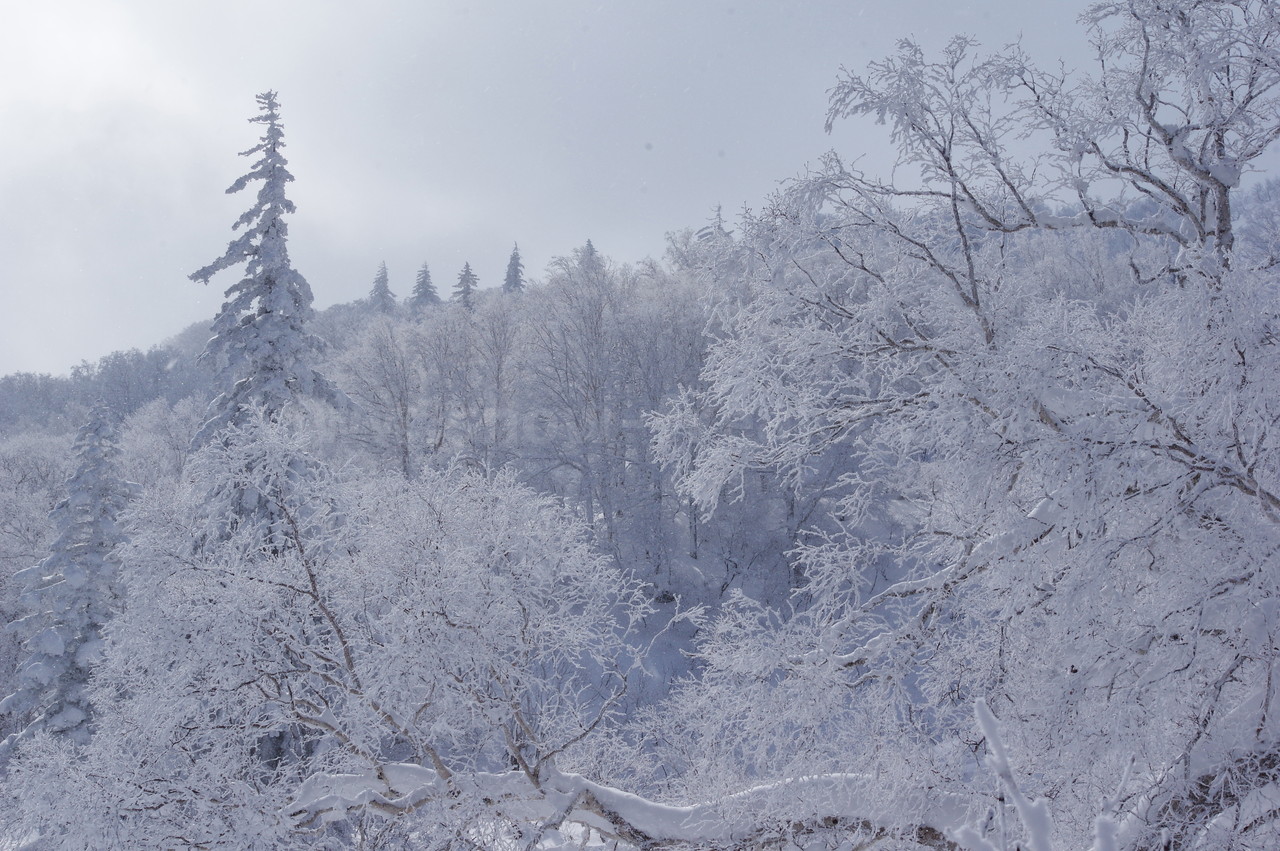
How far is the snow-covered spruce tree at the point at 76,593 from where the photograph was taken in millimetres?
14453

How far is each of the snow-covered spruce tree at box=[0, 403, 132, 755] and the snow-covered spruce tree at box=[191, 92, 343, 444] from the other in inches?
165

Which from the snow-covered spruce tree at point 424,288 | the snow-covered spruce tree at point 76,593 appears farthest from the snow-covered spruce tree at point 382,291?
the snow-covered spruce tree at point 76,593

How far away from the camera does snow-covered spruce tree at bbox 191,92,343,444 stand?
13875 mm

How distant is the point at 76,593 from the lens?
49.4 feet

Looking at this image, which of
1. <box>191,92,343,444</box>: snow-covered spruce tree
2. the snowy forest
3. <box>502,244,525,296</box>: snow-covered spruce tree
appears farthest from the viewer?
<box>502,244,525,296</box>: snow-covered spruce tree

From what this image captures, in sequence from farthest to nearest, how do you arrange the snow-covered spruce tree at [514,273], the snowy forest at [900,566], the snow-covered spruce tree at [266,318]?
the snow-covered spruce tree at [514,273]
the snow-covered spruce tree at [266,318]
the snowy forest at [900,566]

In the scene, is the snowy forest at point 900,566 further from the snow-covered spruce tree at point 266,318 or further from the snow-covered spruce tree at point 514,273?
the snow-covered spruce tree at point 514,273

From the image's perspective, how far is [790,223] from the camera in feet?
18.1

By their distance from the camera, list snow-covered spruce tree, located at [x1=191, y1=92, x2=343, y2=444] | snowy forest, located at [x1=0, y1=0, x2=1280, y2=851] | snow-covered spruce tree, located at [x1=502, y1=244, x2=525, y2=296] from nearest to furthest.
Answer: snowy forest, located at [x1=0, y1=0, x2=1280, y2=851] → snow-covered spruce tree, located at [x1=191, y1=92, x2=343, y2=444] → snow-covered spruce tree, located at [x1=502, y1=244, x2=525, y2=296]

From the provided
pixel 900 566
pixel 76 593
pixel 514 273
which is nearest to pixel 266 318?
pixel 76 593

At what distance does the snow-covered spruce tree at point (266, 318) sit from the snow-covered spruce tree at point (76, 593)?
13.7 feet

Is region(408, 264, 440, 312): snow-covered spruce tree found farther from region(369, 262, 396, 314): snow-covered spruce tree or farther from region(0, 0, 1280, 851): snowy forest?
region(0, 0, 1280, 851): snowy forest

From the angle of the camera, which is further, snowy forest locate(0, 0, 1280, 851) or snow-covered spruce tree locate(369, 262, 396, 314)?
snow-covered spruce tree locate(369, 262, 396, 314)

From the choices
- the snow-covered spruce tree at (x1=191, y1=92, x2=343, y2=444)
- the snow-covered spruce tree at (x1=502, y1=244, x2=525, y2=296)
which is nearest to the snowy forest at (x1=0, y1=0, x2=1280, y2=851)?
the snow-covered spruce tree at (x1=191, y1=92, x2=343, y2=444)
